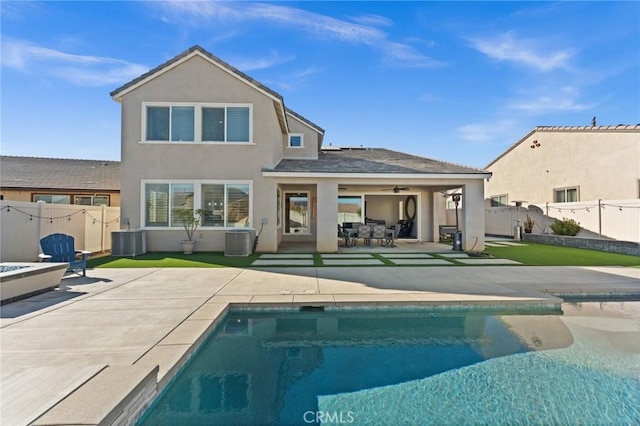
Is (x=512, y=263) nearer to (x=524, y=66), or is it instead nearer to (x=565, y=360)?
(x=565, y=360)

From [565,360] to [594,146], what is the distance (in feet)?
63.3

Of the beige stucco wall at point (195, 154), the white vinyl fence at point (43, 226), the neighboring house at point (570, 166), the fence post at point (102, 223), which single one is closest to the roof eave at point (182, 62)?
the beige stucco wall at point (195, 154)

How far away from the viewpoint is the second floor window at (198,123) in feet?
43.8

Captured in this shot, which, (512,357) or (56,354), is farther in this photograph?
(512,357)

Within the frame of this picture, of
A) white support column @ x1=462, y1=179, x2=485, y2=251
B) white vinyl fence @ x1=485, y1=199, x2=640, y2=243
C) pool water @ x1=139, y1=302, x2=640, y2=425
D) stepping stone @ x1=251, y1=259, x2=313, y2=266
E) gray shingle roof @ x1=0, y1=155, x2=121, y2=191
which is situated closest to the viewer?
pool water @ x1=139, y1=302, x2=640, y2=425

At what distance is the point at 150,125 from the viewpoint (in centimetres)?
1340

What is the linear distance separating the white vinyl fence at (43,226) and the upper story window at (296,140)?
9.35m

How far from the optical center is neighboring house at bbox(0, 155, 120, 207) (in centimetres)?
1994

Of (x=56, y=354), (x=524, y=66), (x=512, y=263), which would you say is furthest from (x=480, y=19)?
(x=56, y=354)

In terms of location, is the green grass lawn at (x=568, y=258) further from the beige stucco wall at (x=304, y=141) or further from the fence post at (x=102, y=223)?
the fence post at (x=102, y=223)

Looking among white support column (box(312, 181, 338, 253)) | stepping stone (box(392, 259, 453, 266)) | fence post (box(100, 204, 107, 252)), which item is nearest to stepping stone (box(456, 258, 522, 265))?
stepping stone (box(392, 259, 453, 266))

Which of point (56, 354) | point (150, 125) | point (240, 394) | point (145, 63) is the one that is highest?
point (145, 63)

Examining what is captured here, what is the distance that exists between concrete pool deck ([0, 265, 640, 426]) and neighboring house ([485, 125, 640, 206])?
33.4 ft

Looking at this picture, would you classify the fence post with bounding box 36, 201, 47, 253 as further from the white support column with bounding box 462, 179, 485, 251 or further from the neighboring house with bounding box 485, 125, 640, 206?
the neighboring house with bounding box 485, 125, 640, 206
